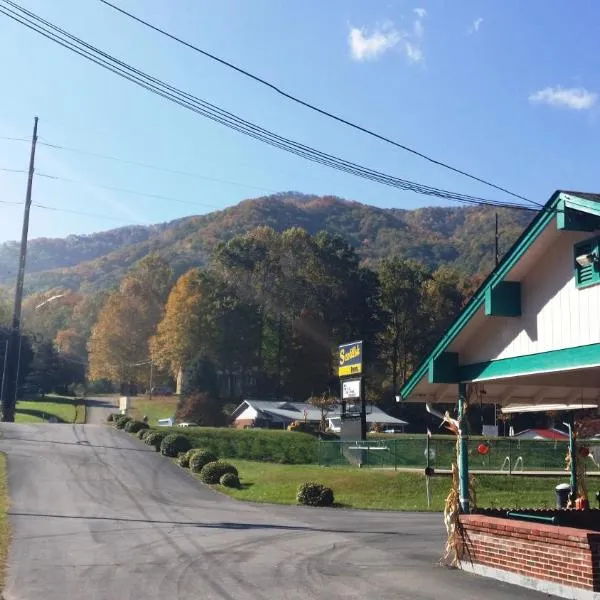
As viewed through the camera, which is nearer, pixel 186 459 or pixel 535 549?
pixel 535 549

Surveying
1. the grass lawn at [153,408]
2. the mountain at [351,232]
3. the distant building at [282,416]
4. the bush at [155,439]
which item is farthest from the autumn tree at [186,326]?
the mountain at [351,232]

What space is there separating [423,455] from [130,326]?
63956mm

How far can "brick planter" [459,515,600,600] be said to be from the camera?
29.2ft

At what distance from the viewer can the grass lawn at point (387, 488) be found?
26750 mm

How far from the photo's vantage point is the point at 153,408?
78.4 meters

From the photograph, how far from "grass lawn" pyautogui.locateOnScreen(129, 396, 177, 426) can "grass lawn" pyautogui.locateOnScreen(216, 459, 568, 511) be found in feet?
140

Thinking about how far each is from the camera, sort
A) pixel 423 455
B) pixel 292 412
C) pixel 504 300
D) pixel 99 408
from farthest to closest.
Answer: pixel 99 408 → pixel 292 412 → pixel 423 455 → pixel 504 300

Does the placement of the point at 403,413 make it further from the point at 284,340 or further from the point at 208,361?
the point at 208,361

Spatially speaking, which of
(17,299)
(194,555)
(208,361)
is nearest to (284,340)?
(208,361)

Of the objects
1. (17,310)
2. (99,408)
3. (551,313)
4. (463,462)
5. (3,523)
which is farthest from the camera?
(99,408)

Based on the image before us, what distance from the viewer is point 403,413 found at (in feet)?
263

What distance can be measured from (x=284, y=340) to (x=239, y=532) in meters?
65.1

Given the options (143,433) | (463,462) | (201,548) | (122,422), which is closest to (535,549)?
(463,462)

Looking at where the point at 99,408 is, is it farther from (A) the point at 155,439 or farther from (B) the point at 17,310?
(A) the point at 155,439
